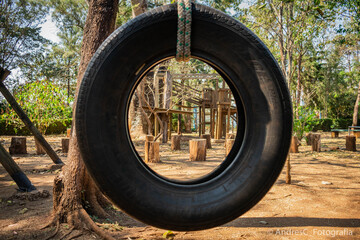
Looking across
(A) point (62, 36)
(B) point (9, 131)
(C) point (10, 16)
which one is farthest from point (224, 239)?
(A) point (62, 36)

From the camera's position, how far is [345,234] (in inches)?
93.4

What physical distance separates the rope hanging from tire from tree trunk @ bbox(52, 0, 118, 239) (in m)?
1.66

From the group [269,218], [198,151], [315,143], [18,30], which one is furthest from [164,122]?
[18,30]

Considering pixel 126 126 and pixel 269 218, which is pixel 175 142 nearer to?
pixel 269 218

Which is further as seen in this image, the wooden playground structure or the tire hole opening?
the wooden playground structure


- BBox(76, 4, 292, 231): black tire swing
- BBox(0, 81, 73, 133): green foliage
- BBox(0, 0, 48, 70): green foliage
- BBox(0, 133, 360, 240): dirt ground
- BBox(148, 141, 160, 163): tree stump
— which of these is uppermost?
BBox(0, 0, 48, 70): green foliage

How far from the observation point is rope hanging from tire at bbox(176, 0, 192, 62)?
1019 mm

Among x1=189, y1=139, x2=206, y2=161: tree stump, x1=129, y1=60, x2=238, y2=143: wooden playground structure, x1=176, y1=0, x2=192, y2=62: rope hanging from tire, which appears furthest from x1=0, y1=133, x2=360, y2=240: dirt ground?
x1=129, y1=60, x2=238, y2=143: wooden playground structure

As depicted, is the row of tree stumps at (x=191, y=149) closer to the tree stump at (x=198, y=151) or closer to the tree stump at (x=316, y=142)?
the tree stump at (x=198, y=151)

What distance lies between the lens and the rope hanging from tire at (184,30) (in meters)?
Answer: 1.02

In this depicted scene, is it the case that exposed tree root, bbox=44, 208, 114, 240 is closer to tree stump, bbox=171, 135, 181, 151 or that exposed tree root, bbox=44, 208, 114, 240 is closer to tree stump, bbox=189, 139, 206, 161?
tree stump, bbox=189, 139, 206, 161

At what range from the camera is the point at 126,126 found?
42.2 inches

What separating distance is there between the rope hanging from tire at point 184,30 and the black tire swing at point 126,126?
0.10 ft

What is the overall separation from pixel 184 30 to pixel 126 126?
0.47 m
